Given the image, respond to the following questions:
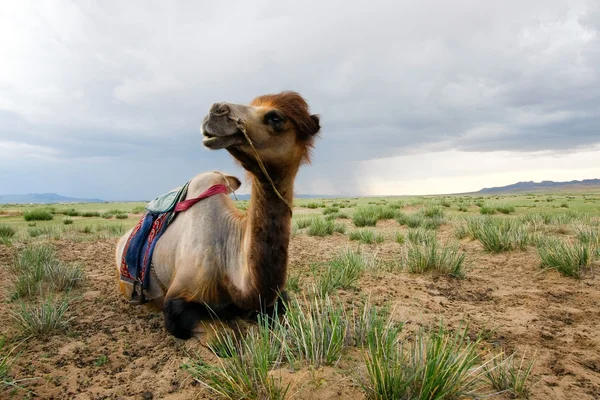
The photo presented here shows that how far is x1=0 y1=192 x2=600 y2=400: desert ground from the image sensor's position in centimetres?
237

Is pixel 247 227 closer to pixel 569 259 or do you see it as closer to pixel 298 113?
pixel 298 113

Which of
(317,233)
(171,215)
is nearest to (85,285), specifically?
(171,215)

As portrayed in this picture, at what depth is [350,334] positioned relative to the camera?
115 inches

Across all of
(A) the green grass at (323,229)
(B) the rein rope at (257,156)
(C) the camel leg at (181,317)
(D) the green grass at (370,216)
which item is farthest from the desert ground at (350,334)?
(D) the green grass at (370,216)

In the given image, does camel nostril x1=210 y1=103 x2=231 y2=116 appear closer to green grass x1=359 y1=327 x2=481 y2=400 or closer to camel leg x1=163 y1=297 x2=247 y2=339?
camel leg x1=163 y1=297 x2=247 y2=339

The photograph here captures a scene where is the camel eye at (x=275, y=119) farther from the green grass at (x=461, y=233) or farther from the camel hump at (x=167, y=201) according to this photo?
the green grass at (x=461, y=233)

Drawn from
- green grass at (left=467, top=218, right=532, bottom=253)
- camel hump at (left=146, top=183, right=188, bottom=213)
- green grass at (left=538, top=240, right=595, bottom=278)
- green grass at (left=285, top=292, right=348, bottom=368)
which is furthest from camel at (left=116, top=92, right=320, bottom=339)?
green grass at (left=467, top=218, right=532, bottom=253)

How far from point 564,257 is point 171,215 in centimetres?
569

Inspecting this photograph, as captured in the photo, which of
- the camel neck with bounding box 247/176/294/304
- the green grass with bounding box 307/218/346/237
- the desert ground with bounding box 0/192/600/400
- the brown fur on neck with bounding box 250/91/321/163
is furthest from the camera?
the green grass with bounding box 307/218/346/237

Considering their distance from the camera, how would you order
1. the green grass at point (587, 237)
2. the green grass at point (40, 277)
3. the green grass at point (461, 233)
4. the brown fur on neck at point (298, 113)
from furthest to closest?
the green grass at point (461, 233) → the green grass at point (587, 237) → the green grass at point (40, 277) → the brown fur on neck at point (298, 113)

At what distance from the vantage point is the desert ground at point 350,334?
7.79ft

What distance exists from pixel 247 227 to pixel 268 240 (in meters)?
0.36

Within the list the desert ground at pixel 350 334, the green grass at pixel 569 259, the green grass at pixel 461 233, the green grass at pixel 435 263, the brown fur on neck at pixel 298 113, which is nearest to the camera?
the desert ground at pixel 350 334

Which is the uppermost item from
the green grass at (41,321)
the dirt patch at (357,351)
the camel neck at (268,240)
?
the camel neck at (268,240)
